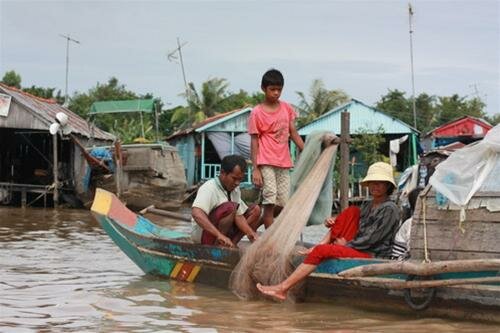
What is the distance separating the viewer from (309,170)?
5531 mm

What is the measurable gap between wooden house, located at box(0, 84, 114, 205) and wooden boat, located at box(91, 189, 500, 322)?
38.7 ft

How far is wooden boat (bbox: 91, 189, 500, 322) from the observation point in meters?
4.24

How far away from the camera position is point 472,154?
4473mm

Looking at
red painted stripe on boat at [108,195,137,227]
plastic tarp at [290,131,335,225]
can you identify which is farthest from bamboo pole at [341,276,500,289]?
red painted stripe on boat at [108,195,137,227]

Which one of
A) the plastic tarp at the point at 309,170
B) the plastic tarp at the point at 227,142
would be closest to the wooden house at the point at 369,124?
the plastic tarp at the point at 227,142

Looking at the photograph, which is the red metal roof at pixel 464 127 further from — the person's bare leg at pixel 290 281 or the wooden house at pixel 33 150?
the person's bare leg at pixel 290 281

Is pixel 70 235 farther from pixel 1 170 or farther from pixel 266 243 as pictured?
pixel 1 170

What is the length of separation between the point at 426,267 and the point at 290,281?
0.93 m

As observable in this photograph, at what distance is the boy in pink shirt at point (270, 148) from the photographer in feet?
18.8

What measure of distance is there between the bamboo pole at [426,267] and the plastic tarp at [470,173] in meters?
0.31

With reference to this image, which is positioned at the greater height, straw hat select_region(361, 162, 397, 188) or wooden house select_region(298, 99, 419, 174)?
wooden house select_region(298, 99, 419, 174)

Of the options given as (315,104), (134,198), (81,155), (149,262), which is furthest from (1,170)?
(149,262)

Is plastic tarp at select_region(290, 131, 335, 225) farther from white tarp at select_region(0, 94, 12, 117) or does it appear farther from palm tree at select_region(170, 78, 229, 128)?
palm tree at select_region(170, 78, 229, 128)

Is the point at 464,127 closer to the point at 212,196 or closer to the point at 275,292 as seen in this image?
the point at 212,196
